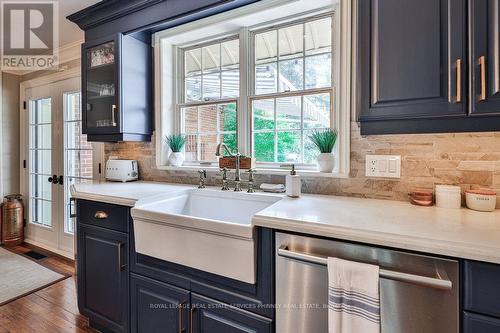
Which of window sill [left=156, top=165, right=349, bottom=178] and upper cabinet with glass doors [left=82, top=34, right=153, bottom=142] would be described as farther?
upper cabinet with glass doors [left=82, top=34, right=153, bottom=142]

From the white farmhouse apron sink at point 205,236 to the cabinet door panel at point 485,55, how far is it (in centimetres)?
98

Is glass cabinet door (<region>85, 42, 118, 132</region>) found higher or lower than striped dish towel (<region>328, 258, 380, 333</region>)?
higher

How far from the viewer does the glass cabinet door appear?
211 cm

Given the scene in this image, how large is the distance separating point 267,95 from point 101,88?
4.62 ft

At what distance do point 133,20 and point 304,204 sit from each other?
1873 millimetres

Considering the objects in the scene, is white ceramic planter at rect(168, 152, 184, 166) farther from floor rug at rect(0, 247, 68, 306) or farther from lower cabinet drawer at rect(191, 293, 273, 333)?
floor rug at rect(0, 247, 68, 306)

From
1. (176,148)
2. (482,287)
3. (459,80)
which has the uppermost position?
(459,80)

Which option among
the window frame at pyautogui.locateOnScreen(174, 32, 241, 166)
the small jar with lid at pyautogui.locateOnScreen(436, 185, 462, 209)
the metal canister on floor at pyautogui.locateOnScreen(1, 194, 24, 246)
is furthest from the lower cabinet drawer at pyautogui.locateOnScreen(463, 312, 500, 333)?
the metal canister on floor at pyautogui.locateOnScreen(1, 194, 24, 246)

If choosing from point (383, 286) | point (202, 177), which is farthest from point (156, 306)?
point (383, 286)

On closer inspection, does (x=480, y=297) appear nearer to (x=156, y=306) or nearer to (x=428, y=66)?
(x=428, y=66)

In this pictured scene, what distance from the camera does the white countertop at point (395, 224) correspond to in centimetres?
79

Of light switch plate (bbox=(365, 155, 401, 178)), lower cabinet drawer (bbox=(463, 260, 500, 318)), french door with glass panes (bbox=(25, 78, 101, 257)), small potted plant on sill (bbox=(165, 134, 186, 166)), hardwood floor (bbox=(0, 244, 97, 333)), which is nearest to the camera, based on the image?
lower cabinet drawer (bbox=(463, 260, 500, 318))

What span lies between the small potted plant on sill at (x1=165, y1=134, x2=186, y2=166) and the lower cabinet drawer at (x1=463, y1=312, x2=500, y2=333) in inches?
76.7

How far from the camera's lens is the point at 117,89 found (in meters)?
2.06
